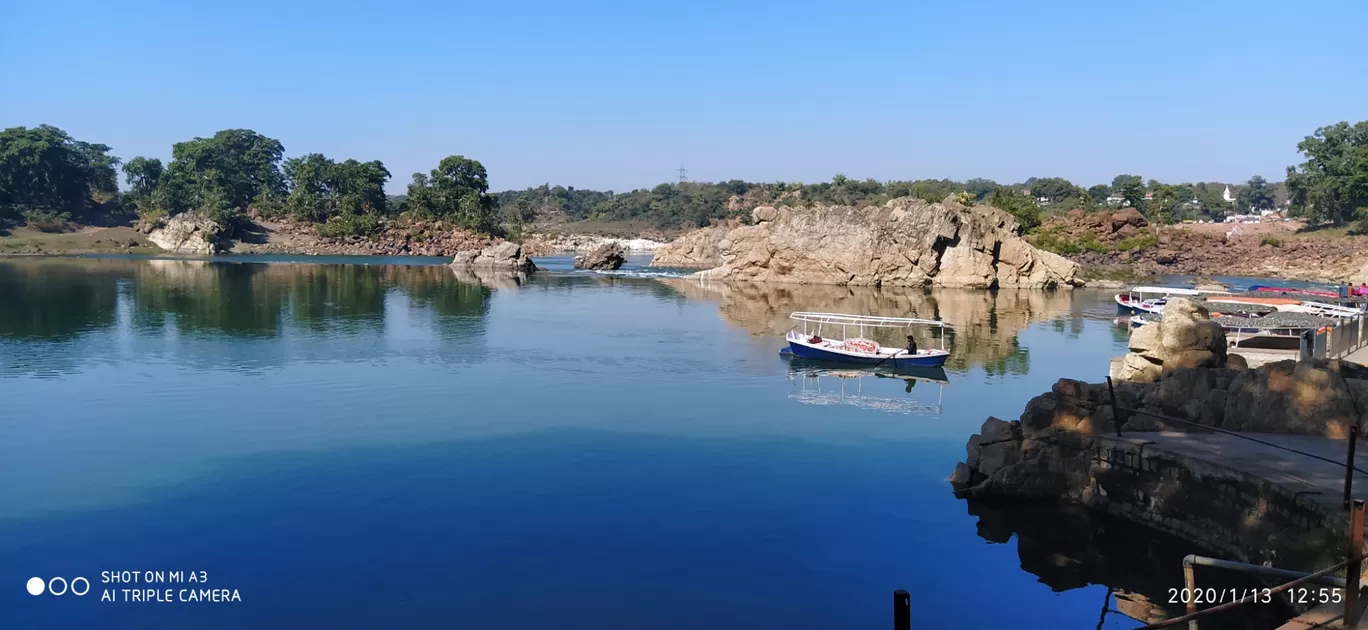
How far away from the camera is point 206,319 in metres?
57.9

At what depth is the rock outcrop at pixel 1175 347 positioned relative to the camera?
26.6 m

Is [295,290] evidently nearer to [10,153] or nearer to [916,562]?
[916,562]

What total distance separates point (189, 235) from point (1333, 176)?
165 m

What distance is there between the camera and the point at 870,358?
44.9 metres

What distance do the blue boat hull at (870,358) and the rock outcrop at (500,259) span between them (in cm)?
7614

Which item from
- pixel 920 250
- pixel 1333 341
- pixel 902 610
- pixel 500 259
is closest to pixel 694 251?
pixel 500 259

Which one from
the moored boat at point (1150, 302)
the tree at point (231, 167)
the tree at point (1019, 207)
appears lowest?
the moored boat at point (1150, 302)

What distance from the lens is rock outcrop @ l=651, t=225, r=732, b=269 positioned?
485ft

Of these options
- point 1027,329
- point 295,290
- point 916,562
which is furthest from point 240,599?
point 295,290

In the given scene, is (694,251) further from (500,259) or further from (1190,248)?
(1190,248)

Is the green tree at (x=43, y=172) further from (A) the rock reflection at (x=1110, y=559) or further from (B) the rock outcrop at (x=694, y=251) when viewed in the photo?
(A) the rock reflection at (x=1110, y=559)
